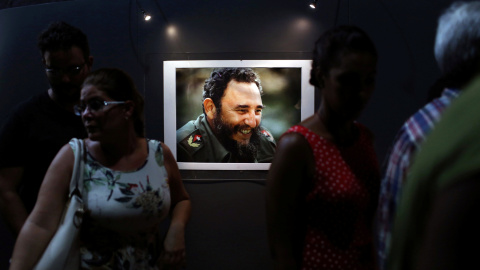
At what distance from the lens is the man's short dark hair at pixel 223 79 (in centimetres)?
430

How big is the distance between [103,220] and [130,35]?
9.87 feet

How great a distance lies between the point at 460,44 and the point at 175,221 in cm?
150

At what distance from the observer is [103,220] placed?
184 cm

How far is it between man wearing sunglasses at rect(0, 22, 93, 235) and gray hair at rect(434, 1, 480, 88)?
1.94 metres

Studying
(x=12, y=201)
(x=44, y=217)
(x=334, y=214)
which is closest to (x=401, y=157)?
(x=334, y=214)

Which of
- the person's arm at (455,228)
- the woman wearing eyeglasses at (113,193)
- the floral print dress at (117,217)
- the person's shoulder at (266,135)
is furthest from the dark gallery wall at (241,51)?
the person's arm at (455,228)

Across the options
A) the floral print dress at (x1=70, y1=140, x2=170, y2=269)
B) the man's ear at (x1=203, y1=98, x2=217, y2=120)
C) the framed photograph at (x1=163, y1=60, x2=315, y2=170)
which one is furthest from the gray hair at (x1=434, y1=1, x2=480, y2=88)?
the man's ear at (x1=203, y1=98, x2=217, y2=120)

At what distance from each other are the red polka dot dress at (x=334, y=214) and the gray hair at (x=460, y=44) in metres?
0.50

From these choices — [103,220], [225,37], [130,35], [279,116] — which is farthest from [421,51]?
[103,220]

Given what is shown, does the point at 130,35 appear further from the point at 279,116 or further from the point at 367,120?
the point at 367,120

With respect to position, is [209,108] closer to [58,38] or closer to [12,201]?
[58,38]

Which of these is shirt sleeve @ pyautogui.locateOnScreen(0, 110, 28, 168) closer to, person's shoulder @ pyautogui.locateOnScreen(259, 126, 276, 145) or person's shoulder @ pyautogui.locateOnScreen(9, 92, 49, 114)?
person's shoulder @ pyautogui.locateOnScreen(9, 92, 49, 114)

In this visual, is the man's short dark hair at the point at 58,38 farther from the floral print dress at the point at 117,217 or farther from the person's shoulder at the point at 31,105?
the floral print dress at the point at 117,217

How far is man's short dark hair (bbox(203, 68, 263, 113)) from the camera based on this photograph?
430 centimetres
